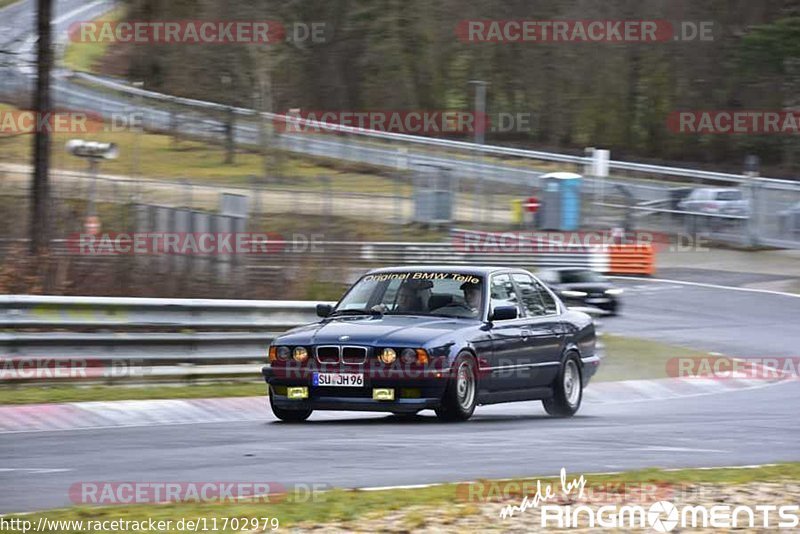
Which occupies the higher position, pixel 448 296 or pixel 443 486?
pixel 448 296

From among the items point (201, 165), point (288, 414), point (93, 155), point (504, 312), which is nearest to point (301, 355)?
point (288, 414)

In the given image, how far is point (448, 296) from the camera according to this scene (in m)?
12.4

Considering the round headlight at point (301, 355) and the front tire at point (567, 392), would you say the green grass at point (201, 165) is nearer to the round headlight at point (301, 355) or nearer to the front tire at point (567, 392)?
the front tire at point (567, 392)

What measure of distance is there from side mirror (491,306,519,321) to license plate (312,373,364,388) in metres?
1.53

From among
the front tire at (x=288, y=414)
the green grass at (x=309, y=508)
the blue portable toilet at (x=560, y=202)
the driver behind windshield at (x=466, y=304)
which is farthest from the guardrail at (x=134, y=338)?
the blue portable toilet at (x=560, y=202)

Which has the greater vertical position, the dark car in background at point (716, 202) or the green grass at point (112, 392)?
the dark car in background at point (716, 202)

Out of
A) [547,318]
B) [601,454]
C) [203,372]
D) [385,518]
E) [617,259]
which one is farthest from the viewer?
[617,259]

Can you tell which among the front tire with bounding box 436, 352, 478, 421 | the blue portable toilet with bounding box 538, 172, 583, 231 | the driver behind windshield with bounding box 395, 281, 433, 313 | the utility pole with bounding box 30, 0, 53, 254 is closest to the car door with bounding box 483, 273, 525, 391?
the front tire with bounding box 436, 352, 478, 421

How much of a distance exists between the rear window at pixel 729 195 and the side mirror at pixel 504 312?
27575 millimetres

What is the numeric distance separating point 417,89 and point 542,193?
22775 mm

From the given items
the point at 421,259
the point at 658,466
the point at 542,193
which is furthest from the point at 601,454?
the point at 542,193

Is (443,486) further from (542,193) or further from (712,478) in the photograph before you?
(542,193)

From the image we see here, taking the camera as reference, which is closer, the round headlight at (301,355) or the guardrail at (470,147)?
the round headlight at (301,355)

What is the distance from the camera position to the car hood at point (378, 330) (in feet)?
37.4
